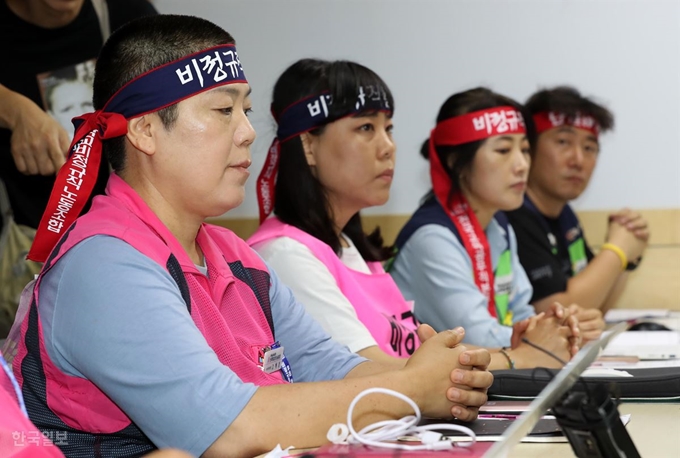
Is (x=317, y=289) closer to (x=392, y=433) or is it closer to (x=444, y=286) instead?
(x=444, y=286)

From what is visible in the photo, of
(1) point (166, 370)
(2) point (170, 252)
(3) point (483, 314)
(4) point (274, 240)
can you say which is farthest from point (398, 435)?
(3) point (483, 314)

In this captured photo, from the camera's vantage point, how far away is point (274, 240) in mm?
2256

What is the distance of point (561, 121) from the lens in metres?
3.77

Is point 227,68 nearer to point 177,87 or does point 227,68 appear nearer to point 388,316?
point 177,87

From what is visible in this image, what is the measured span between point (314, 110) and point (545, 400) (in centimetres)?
158

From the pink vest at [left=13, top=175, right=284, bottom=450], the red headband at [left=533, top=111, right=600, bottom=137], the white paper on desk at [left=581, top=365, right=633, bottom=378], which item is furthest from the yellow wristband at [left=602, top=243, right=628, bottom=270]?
the pink vest at [left=13, top=175, right=284, bottom=450]

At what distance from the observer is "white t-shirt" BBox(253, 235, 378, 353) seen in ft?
6.93

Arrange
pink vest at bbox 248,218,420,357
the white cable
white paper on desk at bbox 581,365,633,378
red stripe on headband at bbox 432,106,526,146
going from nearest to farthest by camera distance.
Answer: the white cable
white paper on desk at bbox 581,365,633,378
pink vest at bbox 248,218,420,357
red stripe on headband at bbox 432,106,526,146

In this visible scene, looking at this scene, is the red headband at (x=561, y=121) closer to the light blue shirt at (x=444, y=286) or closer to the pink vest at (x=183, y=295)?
the light blue shirt at (x=444, y=286)

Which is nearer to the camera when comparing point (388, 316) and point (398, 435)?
point (398, 435)

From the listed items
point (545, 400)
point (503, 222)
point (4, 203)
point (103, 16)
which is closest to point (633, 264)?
point (503, 222)

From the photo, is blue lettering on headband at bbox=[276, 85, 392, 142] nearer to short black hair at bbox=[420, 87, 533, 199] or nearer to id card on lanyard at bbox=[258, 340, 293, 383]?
short black hair at bbox=[420, 87, 533, 199]

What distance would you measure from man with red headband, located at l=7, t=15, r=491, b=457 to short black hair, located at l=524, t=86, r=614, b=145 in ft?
7.01

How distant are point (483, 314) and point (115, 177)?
4.60ft
